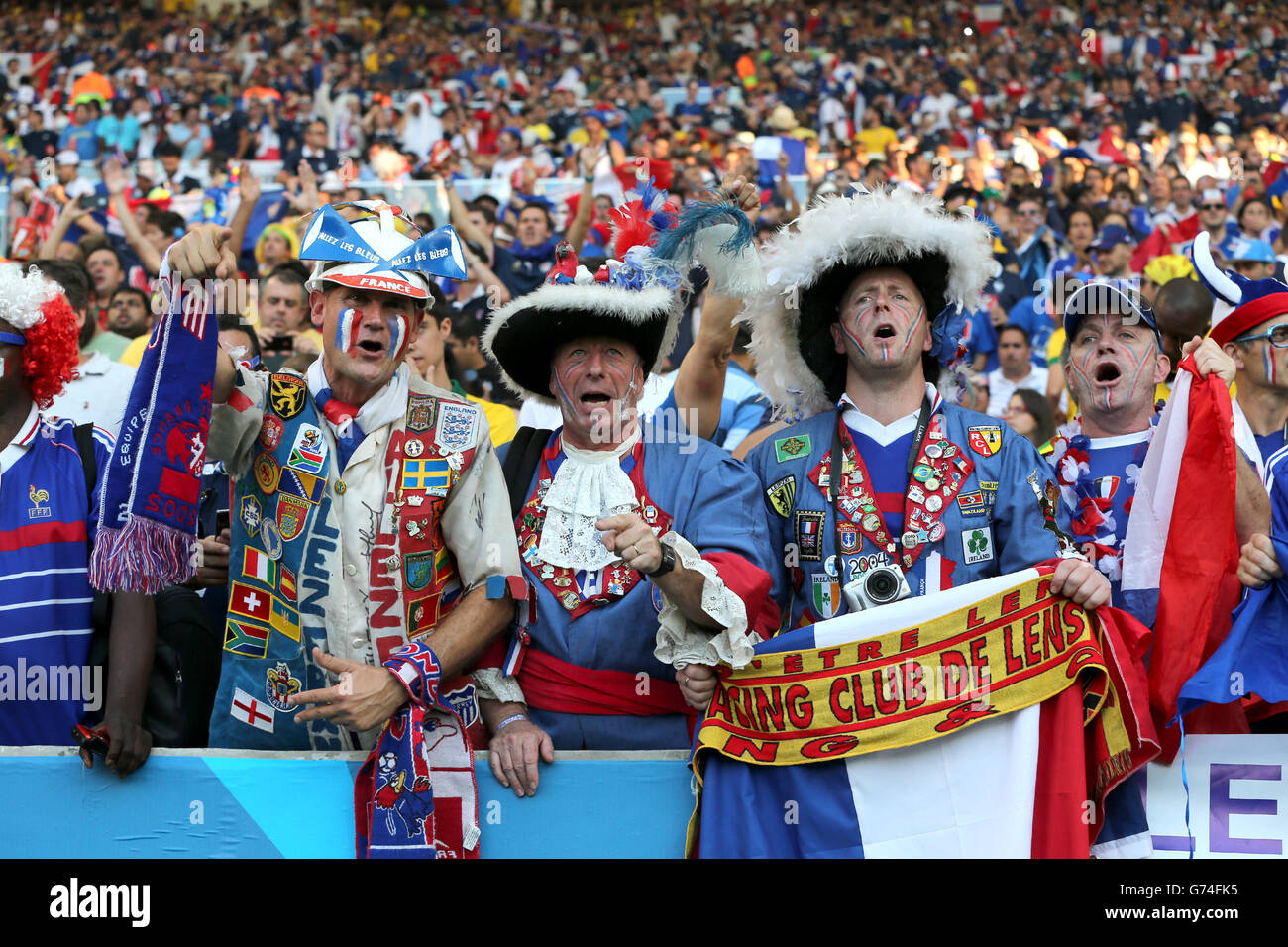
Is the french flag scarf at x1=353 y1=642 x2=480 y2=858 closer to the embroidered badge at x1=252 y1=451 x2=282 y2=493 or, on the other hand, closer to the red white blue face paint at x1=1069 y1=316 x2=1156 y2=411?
the embroidered badge at x1=252 y1=451 x2=282 y2=493

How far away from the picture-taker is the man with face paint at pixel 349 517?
353cm

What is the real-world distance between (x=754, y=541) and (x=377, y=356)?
3.54ft

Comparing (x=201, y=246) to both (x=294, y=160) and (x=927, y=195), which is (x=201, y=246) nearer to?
(x=927, y=195)

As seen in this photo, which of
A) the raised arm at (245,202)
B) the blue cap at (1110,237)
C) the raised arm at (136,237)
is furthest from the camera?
the blue cap at (1110,237)

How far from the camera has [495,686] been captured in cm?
364

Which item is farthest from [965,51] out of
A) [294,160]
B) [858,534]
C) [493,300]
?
[858,534]

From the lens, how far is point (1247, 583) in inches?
141

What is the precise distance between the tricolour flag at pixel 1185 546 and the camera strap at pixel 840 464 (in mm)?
584

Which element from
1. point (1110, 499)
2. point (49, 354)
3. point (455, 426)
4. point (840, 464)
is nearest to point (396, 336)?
point (455, 426)

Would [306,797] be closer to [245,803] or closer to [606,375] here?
[245,803]

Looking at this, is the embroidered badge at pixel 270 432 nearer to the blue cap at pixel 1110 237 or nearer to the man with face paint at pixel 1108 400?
the man with face paint at pixel 1108 400

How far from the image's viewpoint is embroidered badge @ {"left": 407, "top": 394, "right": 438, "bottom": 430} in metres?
3.68

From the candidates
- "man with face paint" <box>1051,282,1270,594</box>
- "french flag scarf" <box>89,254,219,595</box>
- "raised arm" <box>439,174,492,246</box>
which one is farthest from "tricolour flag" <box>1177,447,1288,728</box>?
"raised arm" <box>439,174,492,246</box>

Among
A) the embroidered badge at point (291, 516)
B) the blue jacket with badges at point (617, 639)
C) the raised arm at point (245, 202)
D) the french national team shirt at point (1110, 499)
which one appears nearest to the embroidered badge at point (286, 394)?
the embroidered badge at point (291, 516)
